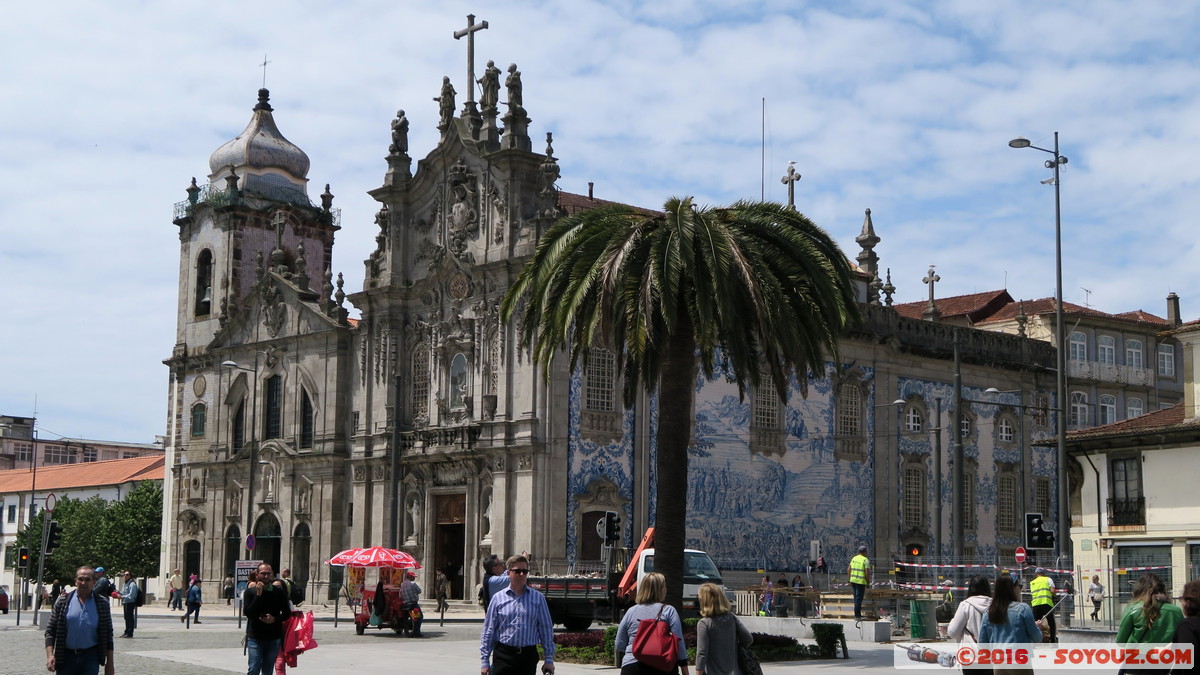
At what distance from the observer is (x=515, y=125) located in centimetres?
4969

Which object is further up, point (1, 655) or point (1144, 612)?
point (1144, 612)

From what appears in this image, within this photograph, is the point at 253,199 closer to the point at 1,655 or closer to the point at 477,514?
the point at 477,514

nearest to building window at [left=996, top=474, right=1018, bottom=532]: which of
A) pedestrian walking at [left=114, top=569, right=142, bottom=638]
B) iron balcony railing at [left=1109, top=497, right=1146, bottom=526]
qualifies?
iron balcony railing at [left=1109, top=497, right=1146, bottom=526]

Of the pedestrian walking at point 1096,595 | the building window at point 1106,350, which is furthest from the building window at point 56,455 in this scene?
the pedestrian walking at point 1096,595

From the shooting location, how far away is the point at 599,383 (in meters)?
47.7

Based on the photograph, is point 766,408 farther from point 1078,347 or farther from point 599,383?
point 1078,347

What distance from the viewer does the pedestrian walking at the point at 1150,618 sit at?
42.9 feet

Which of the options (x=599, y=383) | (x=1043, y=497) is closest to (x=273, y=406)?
(x=599, y=383)

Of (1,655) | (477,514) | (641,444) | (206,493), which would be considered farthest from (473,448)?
(1,655)

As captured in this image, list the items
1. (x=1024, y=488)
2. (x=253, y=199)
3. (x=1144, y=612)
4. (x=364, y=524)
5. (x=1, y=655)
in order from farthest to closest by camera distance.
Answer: (x=253, y=199) < (x=1024, y=488) < (x=364, y=524) < (x=1, y=655) < (x=1144, y=612)

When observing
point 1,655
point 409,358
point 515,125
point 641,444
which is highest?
point 515,125

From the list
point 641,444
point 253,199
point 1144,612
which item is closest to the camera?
point 1144,612

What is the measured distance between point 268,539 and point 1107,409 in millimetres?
34987

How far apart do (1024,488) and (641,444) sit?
765 inches
